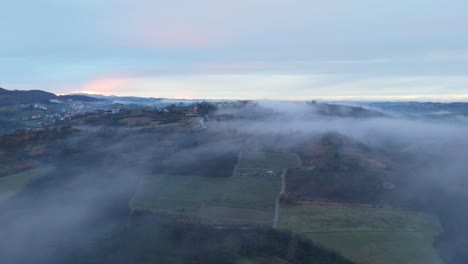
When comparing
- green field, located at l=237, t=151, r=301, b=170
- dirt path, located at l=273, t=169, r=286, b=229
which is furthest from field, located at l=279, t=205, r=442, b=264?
green field, located at l=237, t=151, r=301, b=170

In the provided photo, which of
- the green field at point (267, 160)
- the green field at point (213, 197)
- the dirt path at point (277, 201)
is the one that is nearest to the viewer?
the dirt path at point (277, 201)

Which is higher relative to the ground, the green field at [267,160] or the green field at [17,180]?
the green field at [267,160]

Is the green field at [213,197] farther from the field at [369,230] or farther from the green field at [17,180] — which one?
the green field at [17,180]

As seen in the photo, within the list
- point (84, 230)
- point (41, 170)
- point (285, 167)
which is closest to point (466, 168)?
point (285, 167)

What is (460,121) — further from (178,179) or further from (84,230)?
(84,230)

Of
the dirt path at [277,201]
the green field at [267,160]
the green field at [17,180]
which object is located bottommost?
the dirt path at [277,201]

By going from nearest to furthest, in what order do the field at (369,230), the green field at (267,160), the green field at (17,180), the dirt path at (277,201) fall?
the field at (369,230) < the dirt path at (277,201) < the green field at (17,180) < the green field at (267,160)

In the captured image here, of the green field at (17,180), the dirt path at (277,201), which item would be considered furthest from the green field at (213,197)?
the green field at (17,180)

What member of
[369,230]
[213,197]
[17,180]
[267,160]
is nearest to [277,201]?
[213,197]
